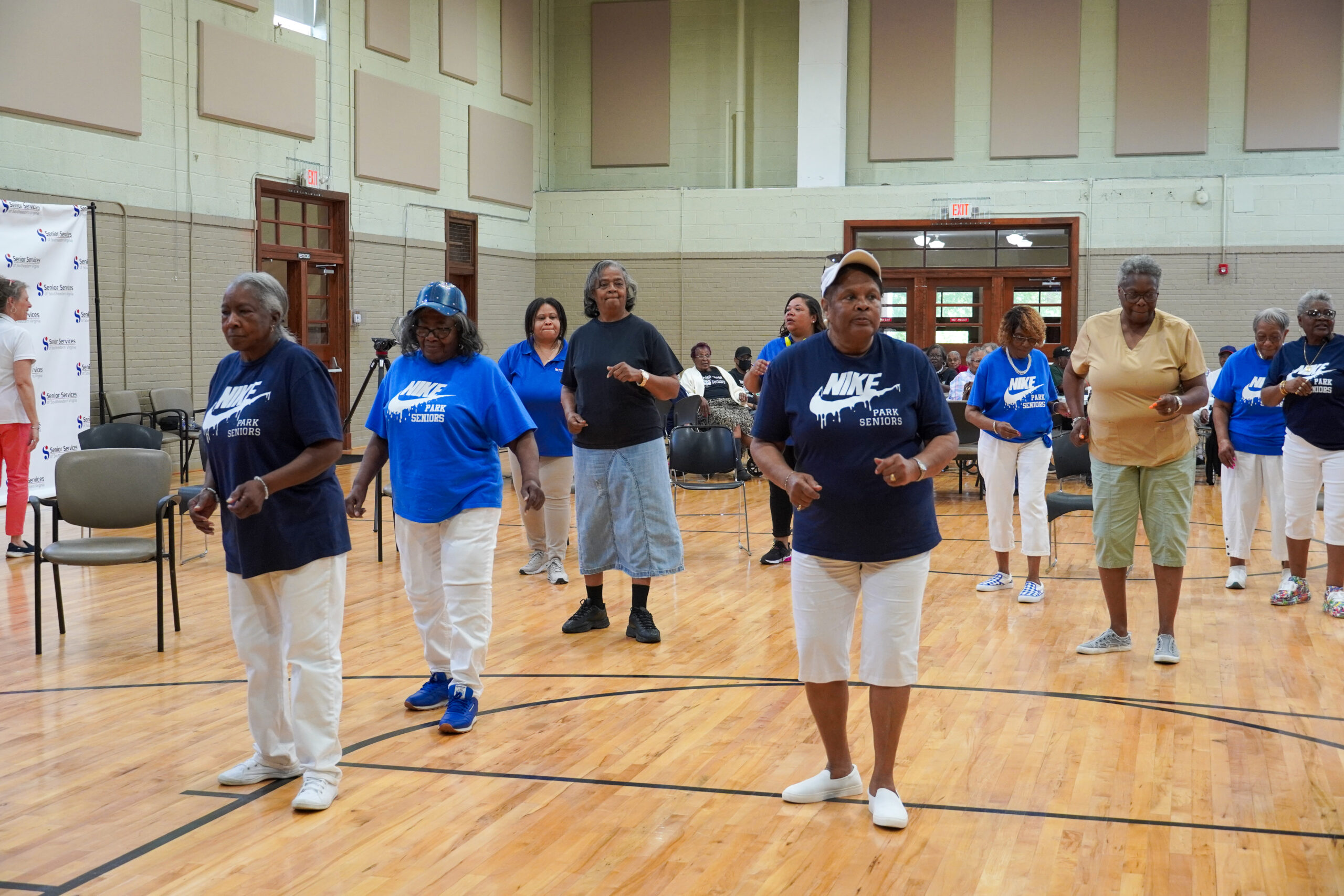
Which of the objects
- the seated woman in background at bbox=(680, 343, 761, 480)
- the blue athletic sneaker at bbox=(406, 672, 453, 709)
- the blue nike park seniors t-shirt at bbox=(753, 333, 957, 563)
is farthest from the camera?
the seated woman in background at bbox=(680, 343, 761, 480)

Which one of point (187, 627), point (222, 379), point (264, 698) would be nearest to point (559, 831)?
point (264, 698)

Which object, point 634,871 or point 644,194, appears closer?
point 634,871

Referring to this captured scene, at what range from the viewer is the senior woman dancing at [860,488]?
3273 mm

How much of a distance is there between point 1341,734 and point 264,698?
145 inches

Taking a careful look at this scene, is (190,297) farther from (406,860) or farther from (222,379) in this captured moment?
(406,860)

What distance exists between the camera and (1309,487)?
20.7 ft

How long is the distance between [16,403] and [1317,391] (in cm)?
764

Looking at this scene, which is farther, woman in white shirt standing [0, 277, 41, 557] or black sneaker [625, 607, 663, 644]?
woman in white shirt standing [0, 277, 41, 557]

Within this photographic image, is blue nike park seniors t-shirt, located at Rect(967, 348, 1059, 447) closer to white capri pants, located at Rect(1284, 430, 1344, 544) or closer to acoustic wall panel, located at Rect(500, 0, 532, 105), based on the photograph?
white capri pants, located at Rect(1284, 430, 1344, 544)

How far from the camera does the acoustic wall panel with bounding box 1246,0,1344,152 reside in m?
15.7

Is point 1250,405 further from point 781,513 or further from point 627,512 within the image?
point 627,512

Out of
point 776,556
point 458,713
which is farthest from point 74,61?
point 458,713

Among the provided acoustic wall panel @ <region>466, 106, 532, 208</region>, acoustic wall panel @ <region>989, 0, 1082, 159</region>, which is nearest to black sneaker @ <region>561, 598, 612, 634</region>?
acoustic wall panel @ <region>466, 106, 532, 208</region>

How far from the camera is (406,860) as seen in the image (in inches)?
126
